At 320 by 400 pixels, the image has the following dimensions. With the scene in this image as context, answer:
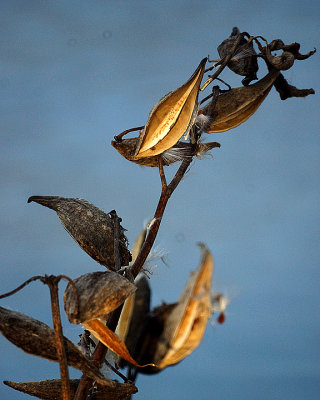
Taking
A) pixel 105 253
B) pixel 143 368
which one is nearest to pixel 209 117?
pixel 105 253

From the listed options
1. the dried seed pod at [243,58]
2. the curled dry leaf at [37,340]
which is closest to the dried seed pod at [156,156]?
the dried seed pod at [243,58]

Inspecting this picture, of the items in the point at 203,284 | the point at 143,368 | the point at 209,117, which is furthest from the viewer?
the point at 209,117

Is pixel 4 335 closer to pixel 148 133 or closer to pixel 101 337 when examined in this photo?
pixel 101 337

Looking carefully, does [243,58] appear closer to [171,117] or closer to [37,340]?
[171,117]

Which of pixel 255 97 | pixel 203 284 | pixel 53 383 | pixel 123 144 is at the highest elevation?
pixel 255 97

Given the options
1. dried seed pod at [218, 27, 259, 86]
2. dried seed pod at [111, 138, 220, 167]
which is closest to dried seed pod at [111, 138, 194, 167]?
dried seed pod at [111, 138, 220, 167]

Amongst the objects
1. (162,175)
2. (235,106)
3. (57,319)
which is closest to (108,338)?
(57,319)
